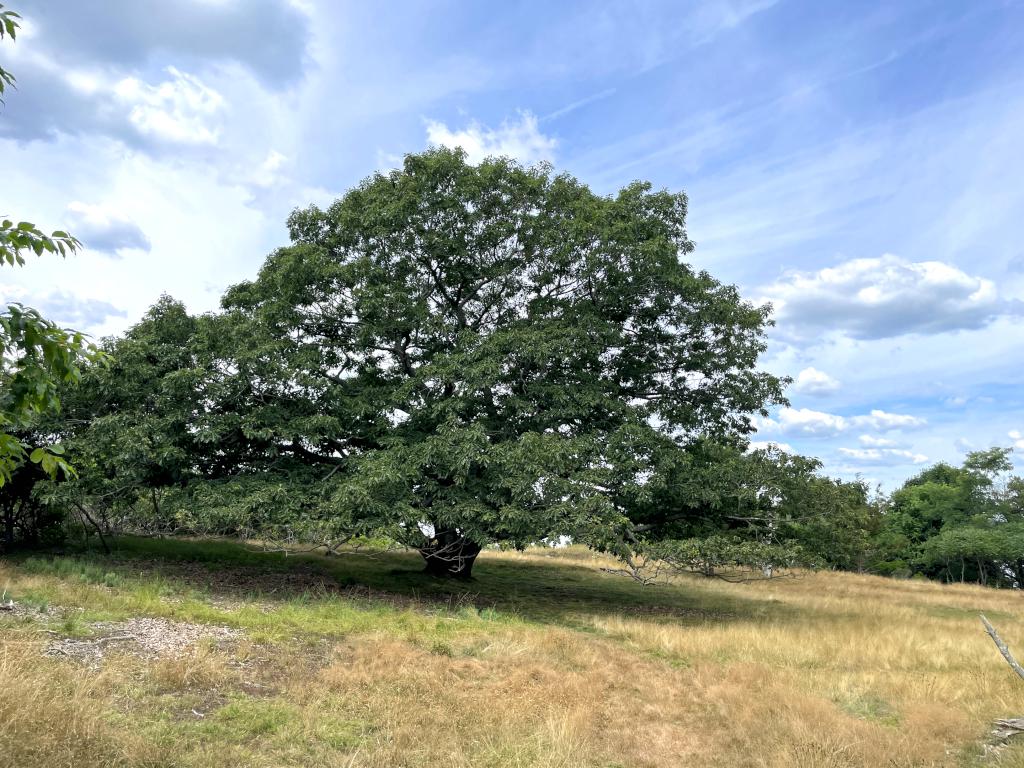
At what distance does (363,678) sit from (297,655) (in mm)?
1533

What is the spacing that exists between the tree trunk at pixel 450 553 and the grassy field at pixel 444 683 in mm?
1514

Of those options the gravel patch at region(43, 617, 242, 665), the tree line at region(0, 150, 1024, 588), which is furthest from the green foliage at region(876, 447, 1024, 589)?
the gravel patch at region(43, 617, 242, 665)

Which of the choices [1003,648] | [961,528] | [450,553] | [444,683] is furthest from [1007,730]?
[961,528]

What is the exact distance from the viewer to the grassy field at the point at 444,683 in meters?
5.51

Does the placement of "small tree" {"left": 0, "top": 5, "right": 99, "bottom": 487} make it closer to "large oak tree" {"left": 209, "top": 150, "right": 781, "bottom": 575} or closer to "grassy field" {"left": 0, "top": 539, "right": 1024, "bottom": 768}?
"grassy field" {"left": 0, "top": 539, "right": 1024, "bottom": 768}

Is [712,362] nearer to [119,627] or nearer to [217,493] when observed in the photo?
[217,493]

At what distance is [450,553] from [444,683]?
33.9 feet

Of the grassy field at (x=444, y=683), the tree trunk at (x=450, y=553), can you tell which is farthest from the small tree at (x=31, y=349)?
the tree trunk at (x=450, y=553)

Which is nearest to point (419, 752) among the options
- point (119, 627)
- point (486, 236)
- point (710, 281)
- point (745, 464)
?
point (119, 627)

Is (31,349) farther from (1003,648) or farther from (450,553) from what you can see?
(450,553)

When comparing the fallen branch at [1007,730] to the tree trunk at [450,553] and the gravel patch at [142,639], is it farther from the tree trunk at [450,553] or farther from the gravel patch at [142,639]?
the tree trunk at [450,553]

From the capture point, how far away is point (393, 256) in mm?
16672

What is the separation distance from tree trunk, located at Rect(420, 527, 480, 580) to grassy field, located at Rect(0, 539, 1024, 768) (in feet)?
4.97

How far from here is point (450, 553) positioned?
701 inches
